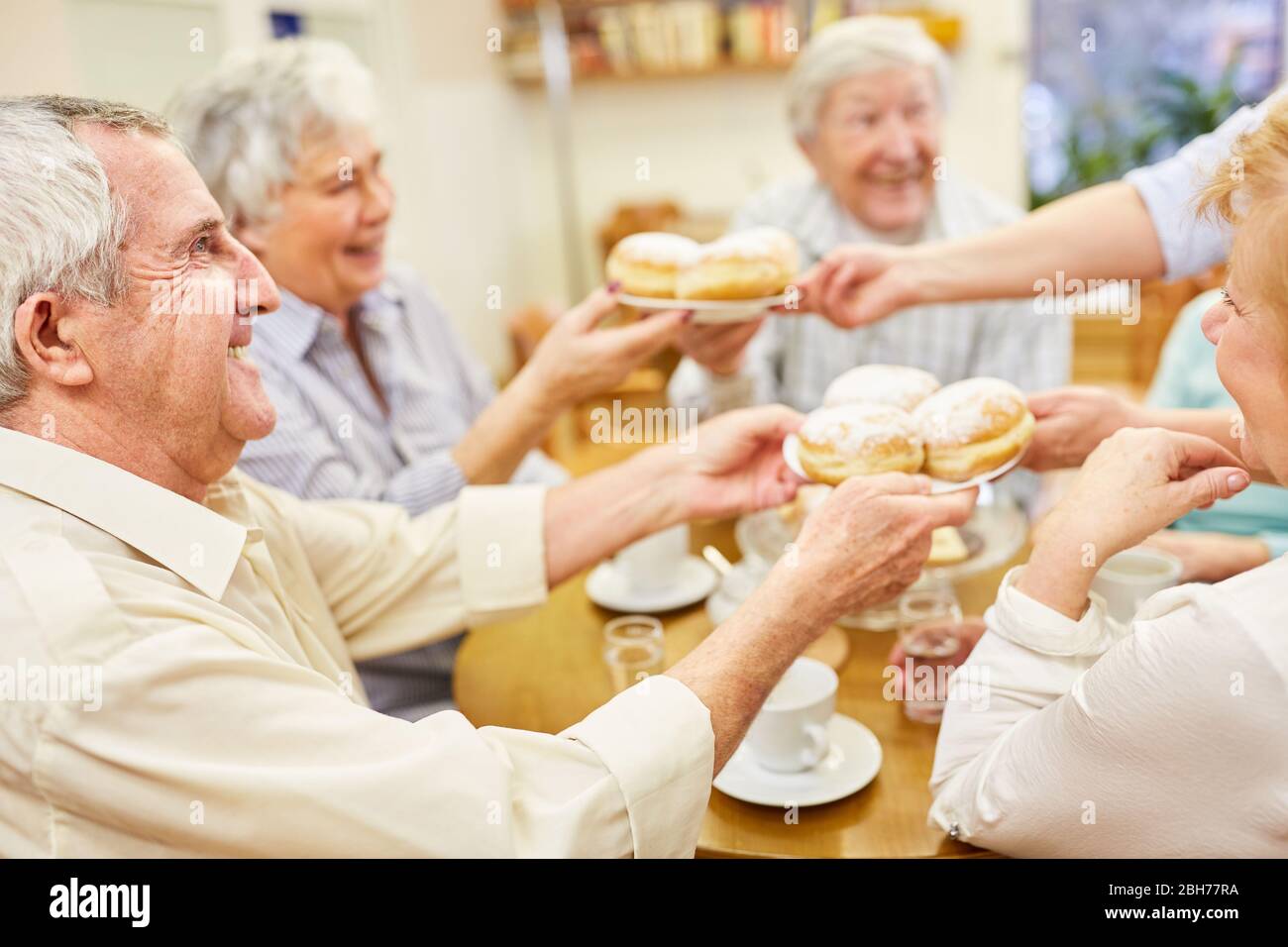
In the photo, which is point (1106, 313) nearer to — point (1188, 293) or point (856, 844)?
point (1188, 293)

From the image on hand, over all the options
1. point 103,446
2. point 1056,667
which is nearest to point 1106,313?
point 1056,667

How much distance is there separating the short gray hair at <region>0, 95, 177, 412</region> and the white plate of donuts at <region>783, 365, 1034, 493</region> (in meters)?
0.87

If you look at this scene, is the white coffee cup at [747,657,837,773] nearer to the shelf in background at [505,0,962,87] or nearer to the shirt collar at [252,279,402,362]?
the shirt collar at [252,279,402,362]

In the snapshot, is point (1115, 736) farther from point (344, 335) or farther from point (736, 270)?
point (344, 335)

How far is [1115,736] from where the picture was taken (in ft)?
3.00

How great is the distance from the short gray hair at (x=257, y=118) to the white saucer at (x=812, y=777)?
148 centimetres

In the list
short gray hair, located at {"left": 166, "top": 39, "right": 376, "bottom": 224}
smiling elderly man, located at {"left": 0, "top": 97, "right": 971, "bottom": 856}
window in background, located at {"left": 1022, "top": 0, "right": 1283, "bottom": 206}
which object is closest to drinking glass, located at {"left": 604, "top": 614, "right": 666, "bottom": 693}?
smiling elderly man, located at {"left": 0, "top": 97, "right": 971, "bottom": 856}

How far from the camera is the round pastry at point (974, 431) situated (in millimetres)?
1390

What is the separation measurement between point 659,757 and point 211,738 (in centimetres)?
41

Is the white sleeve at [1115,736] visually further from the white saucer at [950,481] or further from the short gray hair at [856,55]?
the short gray hair at [856,55]

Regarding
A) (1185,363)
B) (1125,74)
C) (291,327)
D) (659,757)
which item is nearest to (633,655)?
(659,757)

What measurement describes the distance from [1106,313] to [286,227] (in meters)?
4.93

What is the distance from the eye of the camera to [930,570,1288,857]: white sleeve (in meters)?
0.85

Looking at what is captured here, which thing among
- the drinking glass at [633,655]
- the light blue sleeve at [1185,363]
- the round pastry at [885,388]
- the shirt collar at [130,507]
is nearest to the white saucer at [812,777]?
the drinking glass at [633,655]
